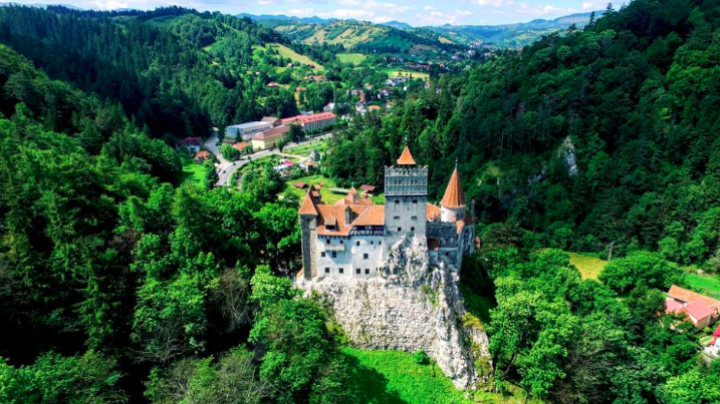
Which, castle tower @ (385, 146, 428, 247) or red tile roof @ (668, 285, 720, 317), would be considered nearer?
castle tower @ (385, 146, 428, 247)

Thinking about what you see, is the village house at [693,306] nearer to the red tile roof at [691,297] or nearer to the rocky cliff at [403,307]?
the red tile roof at [691,297]

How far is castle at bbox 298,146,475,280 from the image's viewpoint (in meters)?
44.1

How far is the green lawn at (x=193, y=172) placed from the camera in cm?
10746

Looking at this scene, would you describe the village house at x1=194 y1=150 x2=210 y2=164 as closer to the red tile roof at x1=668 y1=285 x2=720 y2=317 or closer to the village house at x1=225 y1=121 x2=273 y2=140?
the village house at x1=225 y1=121 x2=273 y2=140

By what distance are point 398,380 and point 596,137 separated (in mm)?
80789

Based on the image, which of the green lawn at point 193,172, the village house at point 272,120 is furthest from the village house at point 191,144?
the village house at point 272,120

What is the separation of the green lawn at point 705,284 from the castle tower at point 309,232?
64.2 metres

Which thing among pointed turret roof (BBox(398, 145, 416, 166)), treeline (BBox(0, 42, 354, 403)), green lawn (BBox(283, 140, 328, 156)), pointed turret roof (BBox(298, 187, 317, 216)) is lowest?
green lawn (BBox(283, 140, 328, 156))

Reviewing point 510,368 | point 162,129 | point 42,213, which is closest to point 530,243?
point 510,368

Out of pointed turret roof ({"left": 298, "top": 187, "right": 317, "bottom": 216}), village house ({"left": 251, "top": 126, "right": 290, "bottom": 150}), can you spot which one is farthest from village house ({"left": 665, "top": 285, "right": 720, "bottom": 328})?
village house ({"left": 251, "top": 126, "right": 290, "bottom": 150})

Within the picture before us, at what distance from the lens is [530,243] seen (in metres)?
73.1

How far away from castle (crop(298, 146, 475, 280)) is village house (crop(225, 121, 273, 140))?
120 m

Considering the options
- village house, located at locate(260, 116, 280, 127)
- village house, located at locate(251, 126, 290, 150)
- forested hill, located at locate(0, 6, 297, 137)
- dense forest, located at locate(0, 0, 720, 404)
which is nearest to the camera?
dense forest, located at locate(0, 0, 720, 404)

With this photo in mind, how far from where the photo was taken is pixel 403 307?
1790 inches
